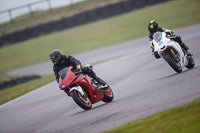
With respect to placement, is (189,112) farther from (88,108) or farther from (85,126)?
(88,108)

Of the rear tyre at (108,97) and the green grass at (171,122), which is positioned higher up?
the green grass at (171,122)

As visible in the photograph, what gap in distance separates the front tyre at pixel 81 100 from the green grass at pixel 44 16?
36045 millimetres

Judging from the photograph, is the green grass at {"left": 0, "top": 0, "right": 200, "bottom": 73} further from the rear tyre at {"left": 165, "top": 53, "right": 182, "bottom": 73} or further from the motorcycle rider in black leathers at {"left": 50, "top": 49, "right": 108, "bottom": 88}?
the motorcycle rider in black leathers at {"left": 50, "top": 49, "right": 108, "bottom": 88}

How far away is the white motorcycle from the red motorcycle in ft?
7.78

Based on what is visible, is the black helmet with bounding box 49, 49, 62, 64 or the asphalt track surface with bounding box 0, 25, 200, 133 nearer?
the asphalt track surface with bounding box 0, 25, 200, 133

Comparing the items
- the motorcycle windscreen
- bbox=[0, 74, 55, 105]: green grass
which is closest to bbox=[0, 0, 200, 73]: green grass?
bbox=[0, 74, 55, 105]: green grass

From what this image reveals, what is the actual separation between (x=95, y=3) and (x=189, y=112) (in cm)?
4217

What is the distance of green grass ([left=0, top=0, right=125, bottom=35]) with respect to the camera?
4688cm

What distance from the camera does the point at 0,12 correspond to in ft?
154

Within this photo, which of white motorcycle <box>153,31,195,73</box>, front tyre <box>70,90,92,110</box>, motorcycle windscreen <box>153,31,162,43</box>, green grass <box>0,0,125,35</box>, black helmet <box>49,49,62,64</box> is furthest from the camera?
green grass <box>0,0,125,35</box>

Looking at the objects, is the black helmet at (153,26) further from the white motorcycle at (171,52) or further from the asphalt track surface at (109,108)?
the asphalt track surface at (109,108)

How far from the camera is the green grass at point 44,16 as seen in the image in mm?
46875

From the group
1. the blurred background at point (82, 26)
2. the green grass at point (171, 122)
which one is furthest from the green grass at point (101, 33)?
the green grass at point (171, 122)

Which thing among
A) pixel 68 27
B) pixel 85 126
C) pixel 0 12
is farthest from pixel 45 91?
pixel 0 12
